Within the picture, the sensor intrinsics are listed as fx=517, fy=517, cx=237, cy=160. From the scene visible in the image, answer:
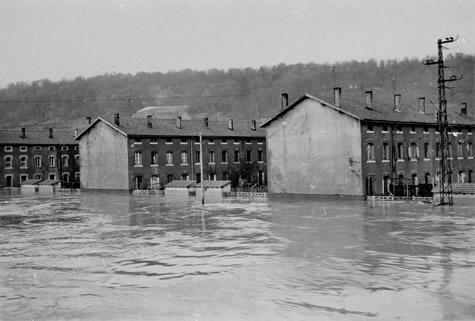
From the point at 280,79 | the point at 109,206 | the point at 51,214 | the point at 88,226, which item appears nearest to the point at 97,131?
the point at 109,206

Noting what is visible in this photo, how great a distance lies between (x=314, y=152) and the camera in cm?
4400

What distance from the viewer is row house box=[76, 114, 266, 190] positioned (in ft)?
190

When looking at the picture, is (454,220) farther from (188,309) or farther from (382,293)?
(188,309)

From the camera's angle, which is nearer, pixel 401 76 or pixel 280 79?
pixel 401 76

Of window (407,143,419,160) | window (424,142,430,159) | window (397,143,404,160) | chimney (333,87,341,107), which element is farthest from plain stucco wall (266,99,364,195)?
window (424,142,430,159)

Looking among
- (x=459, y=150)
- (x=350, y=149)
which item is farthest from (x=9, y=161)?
(x=459, y=150)

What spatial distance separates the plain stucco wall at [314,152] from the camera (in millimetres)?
41812

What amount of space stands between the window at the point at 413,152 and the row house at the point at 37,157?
143 ft

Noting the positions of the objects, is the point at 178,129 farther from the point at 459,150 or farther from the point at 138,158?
the point at 459,150

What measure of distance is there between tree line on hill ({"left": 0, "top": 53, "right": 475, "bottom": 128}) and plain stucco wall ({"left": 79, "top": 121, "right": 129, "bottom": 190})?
158ft

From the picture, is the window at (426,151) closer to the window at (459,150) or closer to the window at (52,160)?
the window at (459,150)

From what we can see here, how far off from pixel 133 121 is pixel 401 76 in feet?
266

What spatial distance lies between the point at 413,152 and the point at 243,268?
35949 mm

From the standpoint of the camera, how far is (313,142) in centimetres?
4412
